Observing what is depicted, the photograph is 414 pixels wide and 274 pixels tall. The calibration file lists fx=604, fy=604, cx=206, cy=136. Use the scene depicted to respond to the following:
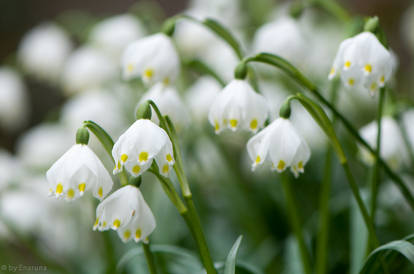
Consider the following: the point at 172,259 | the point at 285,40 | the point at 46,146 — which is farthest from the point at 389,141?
the point at 46,146

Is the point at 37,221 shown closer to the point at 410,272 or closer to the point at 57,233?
the point at 57,233

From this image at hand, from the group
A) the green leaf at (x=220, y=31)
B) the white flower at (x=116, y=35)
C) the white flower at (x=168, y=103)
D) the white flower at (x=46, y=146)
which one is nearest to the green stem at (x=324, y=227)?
the green leaf at (x=220, y=31)

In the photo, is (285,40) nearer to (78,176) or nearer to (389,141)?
(389,141)

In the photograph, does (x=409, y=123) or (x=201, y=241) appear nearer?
(x=201, y=241)

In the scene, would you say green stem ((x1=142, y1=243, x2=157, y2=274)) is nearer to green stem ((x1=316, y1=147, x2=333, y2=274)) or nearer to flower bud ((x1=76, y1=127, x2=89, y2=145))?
flower bud ((x1=76, y1=127, x2=89, y2=145))

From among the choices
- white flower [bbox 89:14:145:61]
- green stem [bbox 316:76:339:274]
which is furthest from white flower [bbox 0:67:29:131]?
green stem [bbox 316:76:339:274]

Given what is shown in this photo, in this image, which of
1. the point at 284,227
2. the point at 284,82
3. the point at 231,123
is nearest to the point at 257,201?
the point at 284,227
